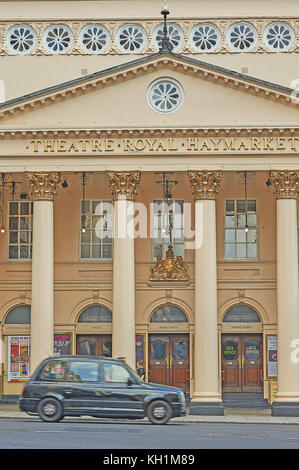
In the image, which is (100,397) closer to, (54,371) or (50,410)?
(50,410)

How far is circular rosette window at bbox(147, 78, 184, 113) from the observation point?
118 ft

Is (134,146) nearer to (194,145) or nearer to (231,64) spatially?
(194,145)

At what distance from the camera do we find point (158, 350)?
1558 inches

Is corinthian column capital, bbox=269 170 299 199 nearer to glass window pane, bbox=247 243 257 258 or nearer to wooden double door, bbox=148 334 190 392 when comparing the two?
glass window pane, bbox=247 243 257 258

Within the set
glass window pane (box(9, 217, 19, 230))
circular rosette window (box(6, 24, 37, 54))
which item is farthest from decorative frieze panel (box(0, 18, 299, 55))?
glass window pane (box(9, 217, 19, 230))

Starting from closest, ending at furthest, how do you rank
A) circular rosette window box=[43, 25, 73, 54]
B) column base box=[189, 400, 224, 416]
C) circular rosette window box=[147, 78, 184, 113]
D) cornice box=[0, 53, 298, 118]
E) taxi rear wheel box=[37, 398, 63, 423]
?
taxi rear wheel box=[37, 398, 63, 423], column base box=[189, 400, 224, 416], cornice box=[0, 53, 298, 118], circular rosette window box=[147, 78, 184, 113], circular rosette window box=[43, 25, 73, 54]

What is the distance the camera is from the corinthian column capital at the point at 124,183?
1417 inches

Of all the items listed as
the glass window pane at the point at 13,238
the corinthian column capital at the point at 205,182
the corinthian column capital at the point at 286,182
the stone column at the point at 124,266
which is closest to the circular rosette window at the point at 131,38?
the stone column at the point at 124,266

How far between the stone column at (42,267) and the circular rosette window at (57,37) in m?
8.48

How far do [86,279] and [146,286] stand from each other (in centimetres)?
241

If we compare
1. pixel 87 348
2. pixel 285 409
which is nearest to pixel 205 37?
pixel 87 348

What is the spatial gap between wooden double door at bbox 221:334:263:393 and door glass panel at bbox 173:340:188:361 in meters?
1.47

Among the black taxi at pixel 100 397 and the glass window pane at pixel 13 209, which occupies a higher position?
the glass window pane at pixel 13 209

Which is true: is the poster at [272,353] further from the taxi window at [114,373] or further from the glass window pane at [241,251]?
the taxi window at [114,373]
